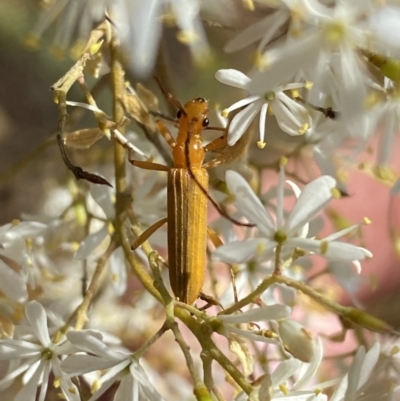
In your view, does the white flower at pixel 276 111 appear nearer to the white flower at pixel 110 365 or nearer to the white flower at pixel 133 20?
the white flower at pixel 133 20

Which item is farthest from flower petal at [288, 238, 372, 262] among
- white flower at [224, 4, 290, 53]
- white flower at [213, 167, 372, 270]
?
white flower at [224, 4, 290, 53]

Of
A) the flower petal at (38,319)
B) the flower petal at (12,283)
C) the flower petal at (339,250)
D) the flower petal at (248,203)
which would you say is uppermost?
the flower petal at (248,203)

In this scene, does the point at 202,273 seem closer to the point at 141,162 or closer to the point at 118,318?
the point at 141,162

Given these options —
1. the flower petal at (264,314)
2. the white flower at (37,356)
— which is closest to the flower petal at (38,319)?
the white flower at (37,356)

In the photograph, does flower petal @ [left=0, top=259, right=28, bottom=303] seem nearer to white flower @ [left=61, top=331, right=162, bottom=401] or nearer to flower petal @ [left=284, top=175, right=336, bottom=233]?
white flower @ [left=61, top=331, right=162, bottom=401]

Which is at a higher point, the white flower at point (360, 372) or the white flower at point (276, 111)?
the white flower at point (276, 111)

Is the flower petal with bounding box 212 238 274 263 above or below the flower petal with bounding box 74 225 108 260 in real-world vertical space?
above
